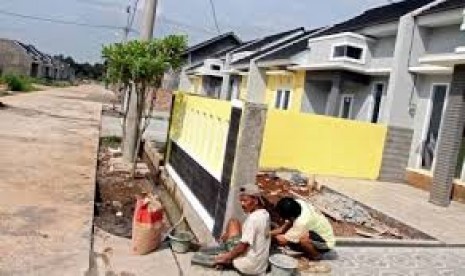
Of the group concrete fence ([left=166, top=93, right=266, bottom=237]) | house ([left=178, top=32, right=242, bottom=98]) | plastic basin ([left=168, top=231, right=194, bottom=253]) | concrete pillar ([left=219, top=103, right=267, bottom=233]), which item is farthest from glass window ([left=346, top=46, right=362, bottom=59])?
house ([left=178, top=32, right=242, bottom=98])

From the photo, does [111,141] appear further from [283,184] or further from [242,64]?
[242,64]

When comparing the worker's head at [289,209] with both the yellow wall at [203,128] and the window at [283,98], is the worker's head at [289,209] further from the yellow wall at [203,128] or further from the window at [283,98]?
the window at [283,98]

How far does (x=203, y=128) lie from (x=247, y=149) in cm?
325

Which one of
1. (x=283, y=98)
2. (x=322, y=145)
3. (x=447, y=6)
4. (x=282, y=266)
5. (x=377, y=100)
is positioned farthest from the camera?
(x=283, y=98)

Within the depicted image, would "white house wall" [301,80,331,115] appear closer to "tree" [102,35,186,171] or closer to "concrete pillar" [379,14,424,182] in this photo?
"concrete pillar" [379,14,424,182]

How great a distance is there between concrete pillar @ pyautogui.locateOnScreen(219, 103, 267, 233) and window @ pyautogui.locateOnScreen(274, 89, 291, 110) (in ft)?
56.2

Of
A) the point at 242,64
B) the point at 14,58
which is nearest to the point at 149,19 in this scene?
the point at 242,64

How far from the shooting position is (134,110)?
15180mm

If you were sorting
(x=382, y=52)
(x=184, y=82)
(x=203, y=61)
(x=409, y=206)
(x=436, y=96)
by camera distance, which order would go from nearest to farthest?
(x=409, y=206), (x=436, y=96), (x=382, y=52), (x=203, y=61), (x=184, y=82)

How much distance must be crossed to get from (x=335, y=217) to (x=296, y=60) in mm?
14467

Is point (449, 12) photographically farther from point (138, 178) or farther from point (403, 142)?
point (138, 178)

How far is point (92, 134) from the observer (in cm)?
1931

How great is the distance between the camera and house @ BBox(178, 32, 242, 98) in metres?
39.8

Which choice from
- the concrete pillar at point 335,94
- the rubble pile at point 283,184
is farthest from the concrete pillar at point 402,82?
the concrete pillar at point 335,94
